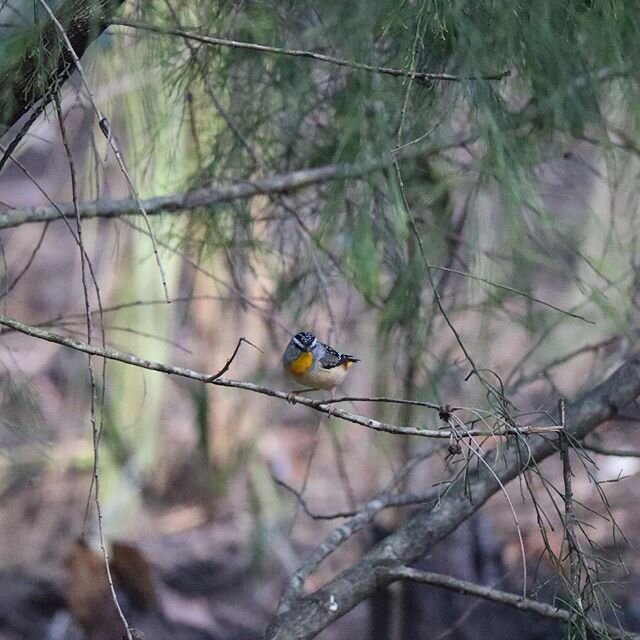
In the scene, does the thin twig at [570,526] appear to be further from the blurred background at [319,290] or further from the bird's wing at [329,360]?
the bird's wing at [329,360]

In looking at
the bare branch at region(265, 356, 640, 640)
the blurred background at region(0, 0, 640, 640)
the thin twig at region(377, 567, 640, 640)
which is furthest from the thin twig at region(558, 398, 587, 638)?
the bare branch at region(265, 356, 640, 640)

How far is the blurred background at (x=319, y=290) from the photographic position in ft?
6.68

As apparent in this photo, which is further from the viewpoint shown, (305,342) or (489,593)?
(305,342)

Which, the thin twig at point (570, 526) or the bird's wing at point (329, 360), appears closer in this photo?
the thin twig at point (570, 526)

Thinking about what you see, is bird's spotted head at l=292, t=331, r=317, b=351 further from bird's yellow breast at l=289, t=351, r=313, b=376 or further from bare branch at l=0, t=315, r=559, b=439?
bare branch at l=0, t=315, r=559, b=439

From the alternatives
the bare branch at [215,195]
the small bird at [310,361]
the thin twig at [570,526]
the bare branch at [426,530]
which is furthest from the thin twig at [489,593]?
the bare branch at [215,195]

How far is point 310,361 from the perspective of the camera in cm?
229

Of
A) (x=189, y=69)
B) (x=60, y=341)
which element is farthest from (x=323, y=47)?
(x=60, y=341)

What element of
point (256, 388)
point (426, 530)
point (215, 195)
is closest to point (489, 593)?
point (426, 530)

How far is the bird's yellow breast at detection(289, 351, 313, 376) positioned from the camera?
2.27 meters

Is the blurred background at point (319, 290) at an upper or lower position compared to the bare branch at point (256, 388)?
upper

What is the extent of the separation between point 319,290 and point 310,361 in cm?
34

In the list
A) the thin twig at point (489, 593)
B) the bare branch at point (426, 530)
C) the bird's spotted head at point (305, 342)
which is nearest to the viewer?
the thin twig at point (489, 593)

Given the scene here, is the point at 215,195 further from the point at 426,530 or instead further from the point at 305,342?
the point at 426,530
